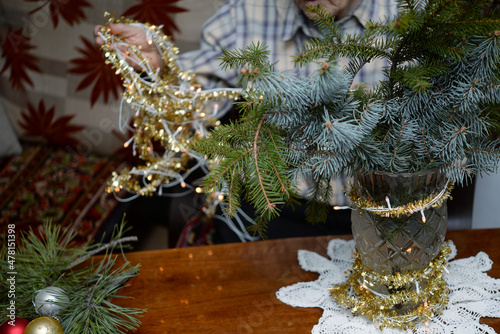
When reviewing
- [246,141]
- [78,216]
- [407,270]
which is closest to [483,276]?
[407,270]

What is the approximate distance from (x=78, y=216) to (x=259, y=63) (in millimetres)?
1010

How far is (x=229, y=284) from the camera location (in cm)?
70

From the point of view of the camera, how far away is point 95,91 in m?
1.48

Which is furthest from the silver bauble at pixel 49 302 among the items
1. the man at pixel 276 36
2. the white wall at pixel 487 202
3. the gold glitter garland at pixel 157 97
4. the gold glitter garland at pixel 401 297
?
the white wall at pixel 487 202

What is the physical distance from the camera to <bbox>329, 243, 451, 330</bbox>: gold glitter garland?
58 cm

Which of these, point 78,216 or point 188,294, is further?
point 78,216

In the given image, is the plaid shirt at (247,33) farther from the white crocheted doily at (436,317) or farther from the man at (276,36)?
the white crocheted doily at (436,317)

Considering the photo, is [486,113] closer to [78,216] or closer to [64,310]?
[64,310]

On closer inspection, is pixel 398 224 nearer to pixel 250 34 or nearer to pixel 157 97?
pixel 157 97

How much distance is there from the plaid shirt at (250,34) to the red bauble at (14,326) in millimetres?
710

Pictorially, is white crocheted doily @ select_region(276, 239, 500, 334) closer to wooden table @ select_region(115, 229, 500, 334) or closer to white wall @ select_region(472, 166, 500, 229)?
wooden table @ select_region(115, 229, 500, 334)

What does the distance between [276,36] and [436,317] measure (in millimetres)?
826

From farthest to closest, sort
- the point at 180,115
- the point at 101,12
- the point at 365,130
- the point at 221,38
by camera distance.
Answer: the point at 101,12 → the point at 221,38 → the point at 180,115 → the point at 365,130

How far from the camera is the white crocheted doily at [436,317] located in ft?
1.91
